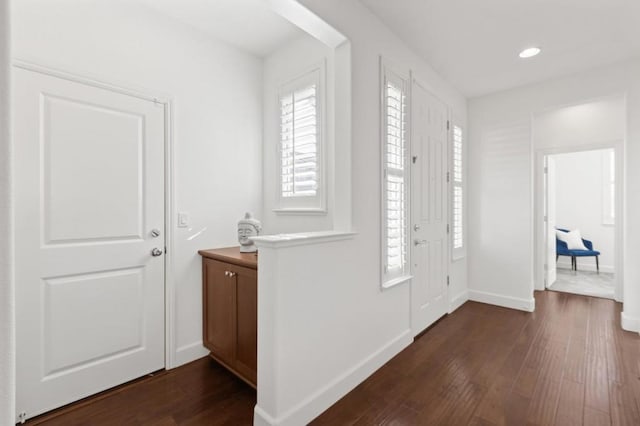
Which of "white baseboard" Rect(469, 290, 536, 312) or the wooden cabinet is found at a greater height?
the wooden cabinet

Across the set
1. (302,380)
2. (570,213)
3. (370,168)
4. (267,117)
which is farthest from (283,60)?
(570,213)

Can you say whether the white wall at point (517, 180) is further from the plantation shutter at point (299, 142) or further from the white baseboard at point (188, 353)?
the white baseboard at point (188, 353)

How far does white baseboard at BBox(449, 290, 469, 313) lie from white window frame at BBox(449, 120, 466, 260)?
0.50 m

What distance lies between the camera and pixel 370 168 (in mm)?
2271

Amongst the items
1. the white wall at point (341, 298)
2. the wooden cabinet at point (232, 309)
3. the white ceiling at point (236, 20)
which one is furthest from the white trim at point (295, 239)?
the white ceiling at point (236, 20)

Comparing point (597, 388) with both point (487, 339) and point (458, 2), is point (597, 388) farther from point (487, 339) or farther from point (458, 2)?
point (458, 2)

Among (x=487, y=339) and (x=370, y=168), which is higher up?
(x=370, y=168)

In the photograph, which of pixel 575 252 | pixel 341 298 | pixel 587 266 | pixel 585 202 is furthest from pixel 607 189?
pixel 341 298

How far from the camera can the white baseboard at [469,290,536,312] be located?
3.56 metres

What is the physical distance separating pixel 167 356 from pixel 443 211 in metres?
3.01

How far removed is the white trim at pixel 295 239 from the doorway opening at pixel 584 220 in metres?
4.44

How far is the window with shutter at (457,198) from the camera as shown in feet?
11.9

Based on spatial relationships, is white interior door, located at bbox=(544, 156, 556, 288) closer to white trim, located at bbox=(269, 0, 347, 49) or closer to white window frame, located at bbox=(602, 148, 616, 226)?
white window frame, located at bbox=(602, 148, 616, 226)

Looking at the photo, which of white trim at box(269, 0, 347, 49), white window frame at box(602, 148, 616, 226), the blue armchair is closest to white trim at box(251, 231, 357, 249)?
white trim at box(269, 0, 347, 49)
